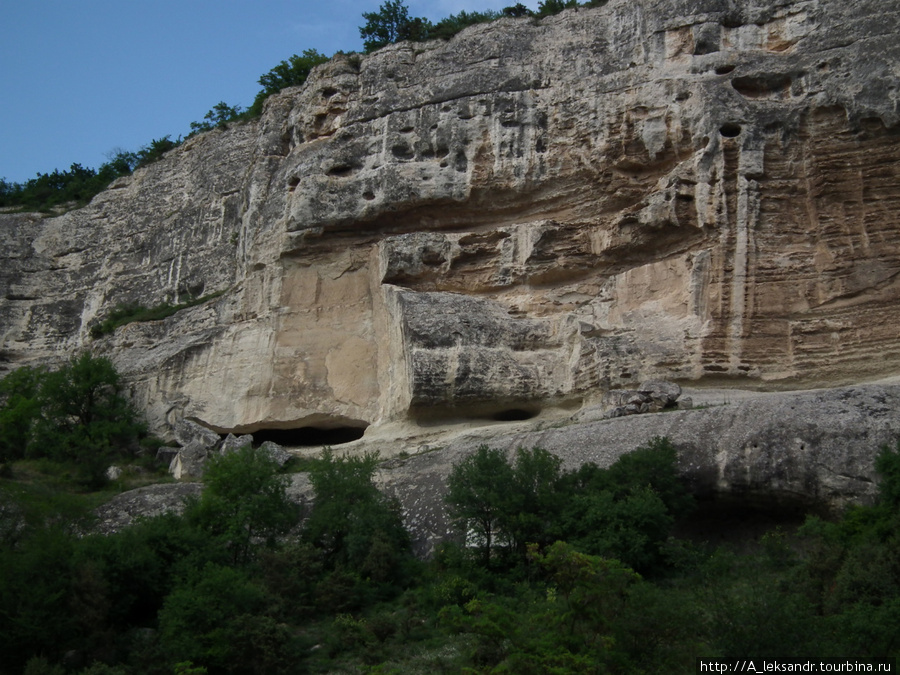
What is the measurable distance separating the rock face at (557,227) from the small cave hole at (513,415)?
0.24 meters

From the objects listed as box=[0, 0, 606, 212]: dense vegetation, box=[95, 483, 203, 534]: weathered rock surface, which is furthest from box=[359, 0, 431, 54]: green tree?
box=[95, 483, 203, 534]: weathered rock surface

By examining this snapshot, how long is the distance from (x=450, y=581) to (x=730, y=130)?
13.6 meters

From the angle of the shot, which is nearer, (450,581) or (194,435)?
(450,581)

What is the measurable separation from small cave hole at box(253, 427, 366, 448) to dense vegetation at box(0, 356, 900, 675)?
6564 mm

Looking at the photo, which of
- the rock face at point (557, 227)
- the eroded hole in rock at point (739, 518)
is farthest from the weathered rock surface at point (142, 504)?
the eroded hole in rock at point (739, 518)

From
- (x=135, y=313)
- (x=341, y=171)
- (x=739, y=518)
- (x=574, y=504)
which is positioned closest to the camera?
(x=574, y=504)

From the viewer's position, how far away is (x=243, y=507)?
2373 cm

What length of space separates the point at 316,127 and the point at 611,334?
11707 mm

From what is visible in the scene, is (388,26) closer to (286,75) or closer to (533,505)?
(286,75)

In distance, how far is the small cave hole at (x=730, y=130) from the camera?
28375mm

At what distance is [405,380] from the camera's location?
29.0 m

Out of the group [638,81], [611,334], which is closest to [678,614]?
[611,334]

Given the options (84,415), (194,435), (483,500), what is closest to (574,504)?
(483,500)

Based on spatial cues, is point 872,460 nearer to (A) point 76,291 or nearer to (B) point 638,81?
(B) point 638,81
